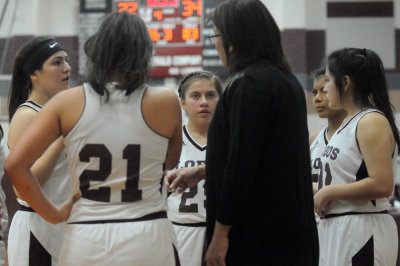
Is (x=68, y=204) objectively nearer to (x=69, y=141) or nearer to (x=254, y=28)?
(x=69, y=141)

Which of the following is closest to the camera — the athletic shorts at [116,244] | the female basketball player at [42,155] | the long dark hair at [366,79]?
the athletic shorts at [116,244]

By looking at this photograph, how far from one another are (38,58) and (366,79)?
1638mm

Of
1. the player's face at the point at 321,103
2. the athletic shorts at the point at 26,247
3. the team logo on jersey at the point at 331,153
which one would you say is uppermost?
the player's face at the point at 321,103

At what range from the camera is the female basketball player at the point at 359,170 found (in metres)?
3.05

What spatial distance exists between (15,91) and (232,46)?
1.43m

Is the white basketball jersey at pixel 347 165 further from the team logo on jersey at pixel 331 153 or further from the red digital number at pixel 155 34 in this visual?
the red digital number at pixel 155 34

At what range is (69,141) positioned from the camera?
2.23 m

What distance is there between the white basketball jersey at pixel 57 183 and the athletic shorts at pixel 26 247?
0.10 metres

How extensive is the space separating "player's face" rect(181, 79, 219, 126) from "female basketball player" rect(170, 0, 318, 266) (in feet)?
4.60

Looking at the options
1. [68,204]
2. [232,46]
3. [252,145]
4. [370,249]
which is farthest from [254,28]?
[370,249]

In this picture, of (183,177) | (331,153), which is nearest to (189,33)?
(331,153)

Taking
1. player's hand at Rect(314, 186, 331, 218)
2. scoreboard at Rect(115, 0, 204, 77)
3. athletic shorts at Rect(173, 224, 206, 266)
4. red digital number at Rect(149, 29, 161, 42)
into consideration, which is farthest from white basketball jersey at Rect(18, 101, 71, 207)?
red digital number at Rect(149, 29, 161, 42)

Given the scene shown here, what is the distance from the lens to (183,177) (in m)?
2.69

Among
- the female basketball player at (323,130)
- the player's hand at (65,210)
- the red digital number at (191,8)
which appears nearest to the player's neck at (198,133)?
the female basketball player at (323,130)
